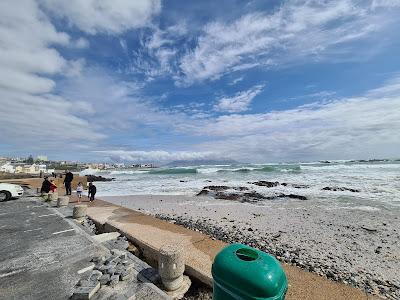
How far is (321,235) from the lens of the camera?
8.43 meters

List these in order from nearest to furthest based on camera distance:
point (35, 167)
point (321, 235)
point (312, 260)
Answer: point (312, 260) → point (321, 235) → point (35, 167)

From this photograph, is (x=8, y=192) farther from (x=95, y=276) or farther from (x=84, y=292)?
(x=84, y=292)

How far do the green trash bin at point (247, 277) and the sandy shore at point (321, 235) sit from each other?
4079mm

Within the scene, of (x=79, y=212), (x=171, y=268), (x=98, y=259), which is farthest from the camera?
(x=79, y=212)

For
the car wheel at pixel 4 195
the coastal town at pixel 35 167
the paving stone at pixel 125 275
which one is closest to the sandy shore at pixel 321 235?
the paving stone at pixel 125 275

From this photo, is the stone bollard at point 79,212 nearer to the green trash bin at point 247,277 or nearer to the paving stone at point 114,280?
the paving stone at point 114,280

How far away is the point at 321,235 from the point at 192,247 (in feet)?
16.7

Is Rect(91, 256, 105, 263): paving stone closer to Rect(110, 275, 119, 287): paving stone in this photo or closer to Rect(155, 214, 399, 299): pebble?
Rect(110, 275, 119, 287): paving stone

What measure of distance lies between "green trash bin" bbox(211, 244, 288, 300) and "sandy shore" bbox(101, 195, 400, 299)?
4079 millimetres

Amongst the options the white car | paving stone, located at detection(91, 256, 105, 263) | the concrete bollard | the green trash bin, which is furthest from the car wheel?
the green trash bin

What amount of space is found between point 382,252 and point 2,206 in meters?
16.0

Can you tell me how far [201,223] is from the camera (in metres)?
9.94

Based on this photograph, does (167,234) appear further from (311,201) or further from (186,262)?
(311,201)

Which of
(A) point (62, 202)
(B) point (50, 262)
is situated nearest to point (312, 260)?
(B) point (50, 262)
